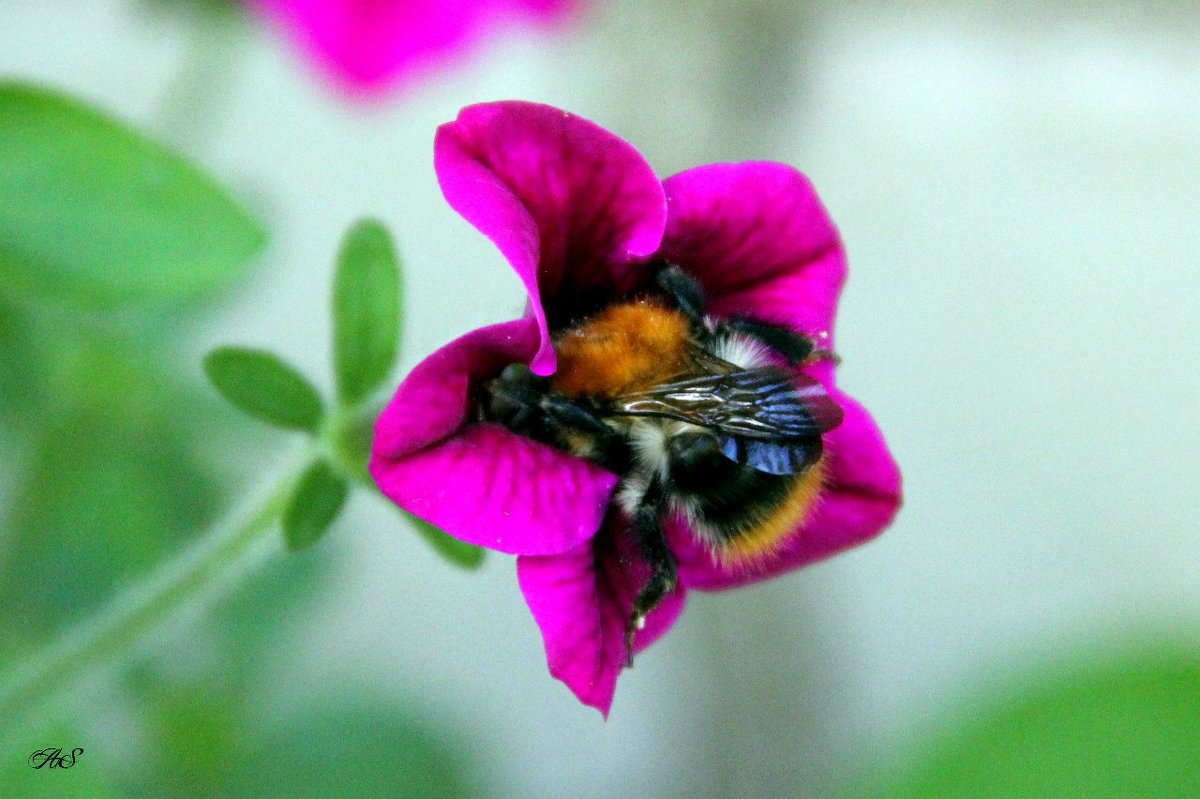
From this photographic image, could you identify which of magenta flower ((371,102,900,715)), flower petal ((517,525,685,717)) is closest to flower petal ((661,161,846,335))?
magenta flower ((371,102,900,715))

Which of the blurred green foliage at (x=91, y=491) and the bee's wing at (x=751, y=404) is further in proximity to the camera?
the blurred green foliage at (x=91, y=491)

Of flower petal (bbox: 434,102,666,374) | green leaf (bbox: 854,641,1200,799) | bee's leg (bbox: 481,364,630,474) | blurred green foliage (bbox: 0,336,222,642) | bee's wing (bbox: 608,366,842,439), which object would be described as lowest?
green leaf (bbox: 854,641,1200,799)

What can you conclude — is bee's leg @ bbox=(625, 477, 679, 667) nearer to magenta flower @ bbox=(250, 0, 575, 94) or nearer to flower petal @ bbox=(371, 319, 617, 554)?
flower petal @ bbox=(371, 319, 617, 554)

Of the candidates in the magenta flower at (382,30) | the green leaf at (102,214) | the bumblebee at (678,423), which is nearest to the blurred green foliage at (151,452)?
the green leaf at (102,214)

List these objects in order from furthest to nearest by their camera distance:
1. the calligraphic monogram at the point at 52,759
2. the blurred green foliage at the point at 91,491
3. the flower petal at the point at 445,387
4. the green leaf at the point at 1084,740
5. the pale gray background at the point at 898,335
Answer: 1. the pale gray background at the point at 898,335
2. the green leaf at the point at 1084,740
3. the blurred green foliage at the point at 91,491
4. the calligraphic monogram at the point at 52,759
5. the flower petal at the point at 445,387

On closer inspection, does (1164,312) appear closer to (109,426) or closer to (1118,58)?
(1118,58)

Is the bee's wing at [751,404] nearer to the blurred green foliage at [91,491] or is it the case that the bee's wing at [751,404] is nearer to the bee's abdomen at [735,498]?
the bee's abdomen at [735,498]

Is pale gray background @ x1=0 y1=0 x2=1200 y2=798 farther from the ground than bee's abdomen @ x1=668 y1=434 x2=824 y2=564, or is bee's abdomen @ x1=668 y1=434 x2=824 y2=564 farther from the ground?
bee's abdomen @ x1=668 y1=434 x2=824 y2=564
